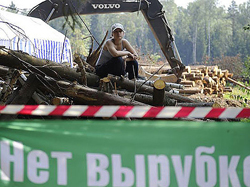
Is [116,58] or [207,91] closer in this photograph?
[116,58]

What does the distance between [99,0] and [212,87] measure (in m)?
6.25

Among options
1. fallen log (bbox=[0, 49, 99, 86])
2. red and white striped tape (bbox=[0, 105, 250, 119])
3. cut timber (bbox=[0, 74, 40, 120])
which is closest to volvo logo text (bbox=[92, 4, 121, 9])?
fallen log (bbox=[0, 49, 99, 86])

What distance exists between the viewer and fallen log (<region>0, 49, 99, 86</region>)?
19.0 feet

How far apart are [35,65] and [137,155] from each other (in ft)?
11.0

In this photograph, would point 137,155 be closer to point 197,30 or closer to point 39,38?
point 39,38

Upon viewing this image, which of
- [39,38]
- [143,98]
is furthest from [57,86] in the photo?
[39,38]

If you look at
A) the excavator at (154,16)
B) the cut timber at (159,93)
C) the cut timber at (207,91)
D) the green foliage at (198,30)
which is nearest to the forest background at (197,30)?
the green foliage at (198,30)

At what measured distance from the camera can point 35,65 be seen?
5977mm

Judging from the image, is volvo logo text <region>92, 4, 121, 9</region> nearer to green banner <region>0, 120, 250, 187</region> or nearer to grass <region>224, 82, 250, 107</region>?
grass <region>224, 82, 250, 107</region>

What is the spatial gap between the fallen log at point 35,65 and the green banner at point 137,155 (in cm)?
280

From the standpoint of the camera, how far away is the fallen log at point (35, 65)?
5.78 metres

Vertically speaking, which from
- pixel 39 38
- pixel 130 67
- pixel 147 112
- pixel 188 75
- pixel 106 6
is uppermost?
pixel 106 6

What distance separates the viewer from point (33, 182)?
3027 millimetres

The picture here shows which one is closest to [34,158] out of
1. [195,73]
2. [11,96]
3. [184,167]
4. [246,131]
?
[184,167]
